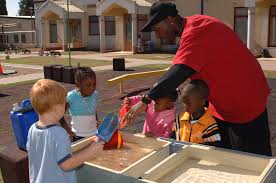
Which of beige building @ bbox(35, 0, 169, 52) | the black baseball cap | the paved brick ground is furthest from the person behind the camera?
beige building @ bbox(35, 0, 169, 52)

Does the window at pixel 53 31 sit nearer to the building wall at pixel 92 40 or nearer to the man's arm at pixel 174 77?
the building wall at pixel 92 40

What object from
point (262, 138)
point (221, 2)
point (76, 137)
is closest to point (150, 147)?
point (262, 138)

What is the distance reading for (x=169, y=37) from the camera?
3.00 metres

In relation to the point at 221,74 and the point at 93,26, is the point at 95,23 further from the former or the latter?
the point at 221,74

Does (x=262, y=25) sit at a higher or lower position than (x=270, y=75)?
higher

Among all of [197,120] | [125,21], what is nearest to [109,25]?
[125,21]

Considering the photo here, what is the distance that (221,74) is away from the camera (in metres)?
2.86

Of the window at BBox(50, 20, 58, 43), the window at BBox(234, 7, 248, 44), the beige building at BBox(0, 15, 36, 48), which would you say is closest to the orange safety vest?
the window at BBox(234, 7, 248, 44)

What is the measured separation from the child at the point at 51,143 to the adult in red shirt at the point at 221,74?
2.35ft

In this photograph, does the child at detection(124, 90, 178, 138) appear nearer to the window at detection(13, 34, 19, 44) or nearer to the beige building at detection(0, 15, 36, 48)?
the beige building at detection(0, 15, 36, 48)

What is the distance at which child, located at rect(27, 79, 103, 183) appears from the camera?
2426 millimetres

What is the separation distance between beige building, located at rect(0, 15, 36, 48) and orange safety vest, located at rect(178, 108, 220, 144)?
40423mm

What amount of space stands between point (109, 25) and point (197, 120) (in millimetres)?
31554

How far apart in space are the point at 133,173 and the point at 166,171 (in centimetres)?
24
